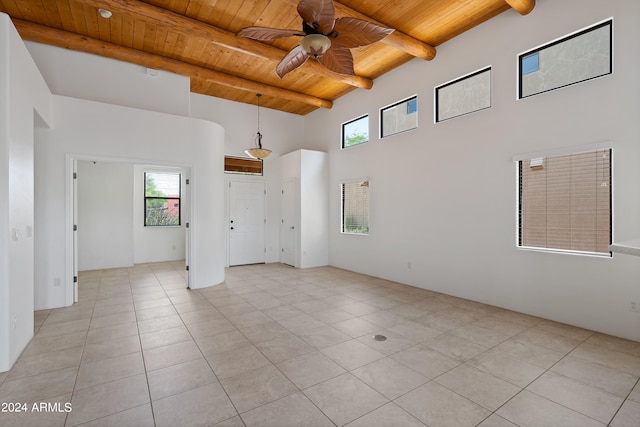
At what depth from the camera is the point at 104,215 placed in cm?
707

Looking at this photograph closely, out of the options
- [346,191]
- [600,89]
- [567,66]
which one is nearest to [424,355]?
[600,89]

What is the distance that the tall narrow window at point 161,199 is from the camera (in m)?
8.02

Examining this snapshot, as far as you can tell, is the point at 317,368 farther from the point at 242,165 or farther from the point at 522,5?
the point at 242,165

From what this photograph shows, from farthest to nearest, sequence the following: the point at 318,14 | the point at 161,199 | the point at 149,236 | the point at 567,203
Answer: the point at 161,199, the point at 149,236, the point at 567,203, the point at 318,14

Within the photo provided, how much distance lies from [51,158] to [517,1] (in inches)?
250

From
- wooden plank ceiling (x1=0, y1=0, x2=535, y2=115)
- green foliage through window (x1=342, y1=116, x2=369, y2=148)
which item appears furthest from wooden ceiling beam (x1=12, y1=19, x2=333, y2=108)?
green foliage through window (x1=342, y1=116, x2=369, y2=148)

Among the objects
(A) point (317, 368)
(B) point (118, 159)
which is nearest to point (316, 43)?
(A) point (317, 368)

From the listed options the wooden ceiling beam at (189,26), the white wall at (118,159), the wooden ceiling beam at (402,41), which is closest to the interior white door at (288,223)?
the white wall at (118,159)

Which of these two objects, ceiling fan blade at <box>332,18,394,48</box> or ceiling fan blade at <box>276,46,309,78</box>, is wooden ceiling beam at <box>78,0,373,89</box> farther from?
ceiling fan blade at <box>332,18,394,48</box>

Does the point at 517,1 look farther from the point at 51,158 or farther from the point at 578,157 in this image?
the point at 51,158

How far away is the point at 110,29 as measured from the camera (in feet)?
14.7

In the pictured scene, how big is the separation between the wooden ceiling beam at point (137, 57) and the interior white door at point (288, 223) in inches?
82.5

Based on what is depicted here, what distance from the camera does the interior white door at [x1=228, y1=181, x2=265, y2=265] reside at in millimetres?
7402

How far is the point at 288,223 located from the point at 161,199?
3.53 meters
